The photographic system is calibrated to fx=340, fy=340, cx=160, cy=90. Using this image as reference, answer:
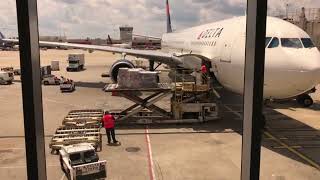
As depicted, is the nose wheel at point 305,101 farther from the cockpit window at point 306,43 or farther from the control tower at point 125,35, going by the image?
the control tower at point 125,35

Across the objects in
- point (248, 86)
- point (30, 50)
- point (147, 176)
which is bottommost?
point (147, 176)

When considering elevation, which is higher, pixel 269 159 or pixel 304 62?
pixel 304 62

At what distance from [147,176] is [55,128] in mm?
8286

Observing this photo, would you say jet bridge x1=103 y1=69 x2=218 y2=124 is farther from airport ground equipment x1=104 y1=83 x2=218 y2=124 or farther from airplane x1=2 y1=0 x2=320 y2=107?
airplane x1=2 y1=0 x2=320 y2=107

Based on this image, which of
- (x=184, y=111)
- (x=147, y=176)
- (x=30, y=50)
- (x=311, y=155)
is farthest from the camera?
(x=184, y=111)

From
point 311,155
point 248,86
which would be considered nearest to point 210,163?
point 311,155

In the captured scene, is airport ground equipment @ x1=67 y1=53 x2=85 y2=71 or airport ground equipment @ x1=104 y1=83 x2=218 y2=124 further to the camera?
airport ground equipment @ x1=67 y1=53 x2=85 y2=71

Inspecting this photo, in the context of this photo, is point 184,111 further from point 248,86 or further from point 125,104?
point 248,86

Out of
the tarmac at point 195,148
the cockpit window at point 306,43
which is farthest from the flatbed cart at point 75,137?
the cockpit window at point 306,43

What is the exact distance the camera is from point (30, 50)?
324cm

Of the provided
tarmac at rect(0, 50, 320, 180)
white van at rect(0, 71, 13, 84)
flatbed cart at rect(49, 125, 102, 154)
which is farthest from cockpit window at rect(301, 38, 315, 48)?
white van at rect(0, 71, 13, 84)

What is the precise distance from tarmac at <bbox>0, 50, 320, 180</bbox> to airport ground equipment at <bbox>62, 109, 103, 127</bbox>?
0.80m

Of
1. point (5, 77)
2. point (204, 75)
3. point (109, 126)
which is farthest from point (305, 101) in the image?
point (5, 77)

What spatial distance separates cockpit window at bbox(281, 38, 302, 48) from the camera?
15758 mm
